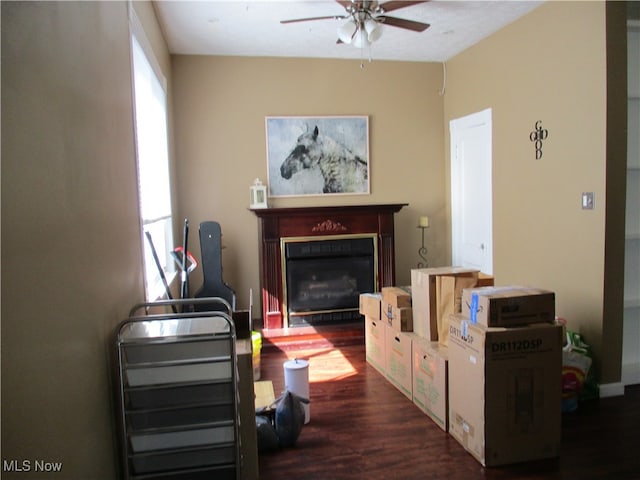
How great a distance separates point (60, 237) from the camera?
4.32 feet

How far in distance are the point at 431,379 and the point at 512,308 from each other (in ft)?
2.48

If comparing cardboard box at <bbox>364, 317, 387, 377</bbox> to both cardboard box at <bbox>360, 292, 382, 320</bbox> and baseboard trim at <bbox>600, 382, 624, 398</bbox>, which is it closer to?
cardboard box at <bbox>360, 292, 382, 320</bbox>

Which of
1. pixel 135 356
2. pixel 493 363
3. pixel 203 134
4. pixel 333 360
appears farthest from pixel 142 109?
pixel 493 363

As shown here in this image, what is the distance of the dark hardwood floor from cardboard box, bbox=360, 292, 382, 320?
0.53 meters

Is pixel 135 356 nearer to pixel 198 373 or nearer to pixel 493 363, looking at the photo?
pixel 198 373

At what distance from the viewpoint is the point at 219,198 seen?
4957mm

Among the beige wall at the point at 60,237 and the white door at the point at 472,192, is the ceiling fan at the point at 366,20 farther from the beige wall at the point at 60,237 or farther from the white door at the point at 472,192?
the beige wall at the point at 60,237

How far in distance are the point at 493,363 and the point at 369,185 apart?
315 centimetres

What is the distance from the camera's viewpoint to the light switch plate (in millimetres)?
3205

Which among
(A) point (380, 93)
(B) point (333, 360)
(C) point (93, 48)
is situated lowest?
(B) point (333, 360)

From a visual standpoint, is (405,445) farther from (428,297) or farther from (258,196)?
(258,196)

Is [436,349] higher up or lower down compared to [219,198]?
lower down

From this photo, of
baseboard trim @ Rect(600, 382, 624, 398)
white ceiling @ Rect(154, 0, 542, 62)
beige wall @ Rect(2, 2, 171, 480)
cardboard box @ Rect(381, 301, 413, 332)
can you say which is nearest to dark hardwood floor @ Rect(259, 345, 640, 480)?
baseboard trim @ Rect(600, 382, 624, 398)

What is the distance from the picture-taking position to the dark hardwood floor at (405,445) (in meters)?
2.36
